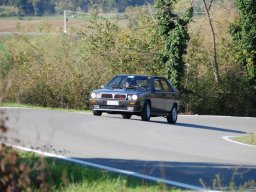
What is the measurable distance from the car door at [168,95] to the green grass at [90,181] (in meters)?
16.0

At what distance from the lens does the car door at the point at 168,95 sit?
2842cm

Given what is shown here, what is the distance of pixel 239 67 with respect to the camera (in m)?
49.6

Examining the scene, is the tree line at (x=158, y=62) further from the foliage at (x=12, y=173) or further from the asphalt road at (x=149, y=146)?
the foliage at (x=12, y=173)

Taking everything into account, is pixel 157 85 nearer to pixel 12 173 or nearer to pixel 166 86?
pixel 166 86

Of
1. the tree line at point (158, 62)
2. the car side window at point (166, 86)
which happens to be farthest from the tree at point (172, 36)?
the car side window at point (166, 86)

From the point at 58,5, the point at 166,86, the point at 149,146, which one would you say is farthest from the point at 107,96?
the point at 58,5

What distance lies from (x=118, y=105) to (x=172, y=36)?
798 inches

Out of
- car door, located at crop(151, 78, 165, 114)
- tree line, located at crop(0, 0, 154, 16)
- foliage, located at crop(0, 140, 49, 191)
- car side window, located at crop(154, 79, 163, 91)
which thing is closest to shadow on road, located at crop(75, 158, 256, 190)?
foliage, located at crop(0, 140, 49, 191)

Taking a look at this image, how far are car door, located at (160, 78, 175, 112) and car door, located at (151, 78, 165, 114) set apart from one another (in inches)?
8.6

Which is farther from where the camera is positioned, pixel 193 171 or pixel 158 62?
pixel 158 62

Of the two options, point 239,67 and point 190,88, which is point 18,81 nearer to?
point 190,88

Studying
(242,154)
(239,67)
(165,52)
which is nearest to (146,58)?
(165,52)

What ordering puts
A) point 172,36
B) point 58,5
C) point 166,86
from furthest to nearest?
point 58,5, point 172,36, point 166,86

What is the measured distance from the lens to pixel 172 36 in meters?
46.5
